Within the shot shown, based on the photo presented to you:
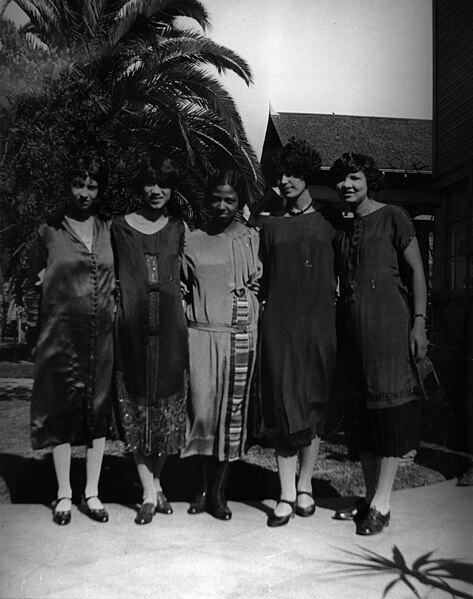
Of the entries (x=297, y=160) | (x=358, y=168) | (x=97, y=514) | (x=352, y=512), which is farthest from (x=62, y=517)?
(x=358, y=168)

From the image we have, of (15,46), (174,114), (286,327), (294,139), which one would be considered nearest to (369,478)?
(286,327)

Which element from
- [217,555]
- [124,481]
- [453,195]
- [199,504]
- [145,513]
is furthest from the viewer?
[453,195]

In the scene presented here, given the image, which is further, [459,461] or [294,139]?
[459,461]

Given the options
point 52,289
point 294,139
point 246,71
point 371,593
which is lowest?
point 371,593

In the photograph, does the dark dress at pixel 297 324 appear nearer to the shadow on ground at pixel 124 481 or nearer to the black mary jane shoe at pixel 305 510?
the black mary jane shoe at pixel 305 510

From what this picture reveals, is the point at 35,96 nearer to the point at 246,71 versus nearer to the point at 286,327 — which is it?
the point at 246,71

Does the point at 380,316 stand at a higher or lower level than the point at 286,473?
higher

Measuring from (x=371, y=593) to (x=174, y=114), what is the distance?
232 centimetres

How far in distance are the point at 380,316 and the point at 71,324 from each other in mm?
1458

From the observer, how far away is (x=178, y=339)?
10.3ft

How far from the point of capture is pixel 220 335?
3.18 metres

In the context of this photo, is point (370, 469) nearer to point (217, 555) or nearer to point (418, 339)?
point (418, 339)

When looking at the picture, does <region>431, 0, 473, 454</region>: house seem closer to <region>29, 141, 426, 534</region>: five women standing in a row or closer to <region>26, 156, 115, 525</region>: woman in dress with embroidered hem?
<region>29, 141, 426, 534</region>: five women standing in a row

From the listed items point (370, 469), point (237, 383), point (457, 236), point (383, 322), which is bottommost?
point (370, 469)
